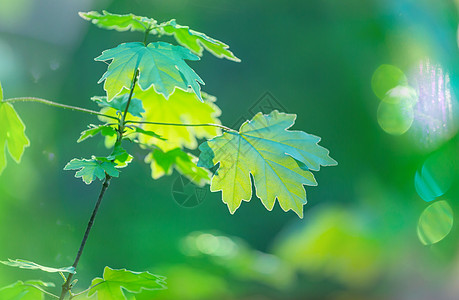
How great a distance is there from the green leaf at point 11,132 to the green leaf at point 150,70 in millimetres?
176

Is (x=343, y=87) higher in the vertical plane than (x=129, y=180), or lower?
higher

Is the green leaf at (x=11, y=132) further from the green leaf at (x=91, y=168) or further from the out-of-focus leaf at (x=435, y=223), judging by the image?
the out-of-focus leaf at (x=435, y=223)

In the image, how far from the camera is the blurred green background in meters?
2.04

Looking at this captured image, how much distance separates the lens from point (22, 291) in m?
0.56

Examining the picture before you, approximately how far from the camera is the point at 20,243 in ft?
4.86

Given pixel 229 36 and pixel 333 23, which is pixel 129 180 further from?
pixel 333 23

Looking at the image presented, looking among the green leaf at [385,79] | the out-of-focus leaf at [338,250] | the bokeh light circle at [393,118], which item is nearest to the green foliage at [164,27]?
the out-of-focus leaf at [338,250]

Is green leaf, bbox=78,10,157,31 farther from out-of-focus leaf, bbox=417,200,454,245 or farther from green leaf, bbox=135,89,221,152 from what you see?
out-of-focus leaf, bbox=417,200,454,245

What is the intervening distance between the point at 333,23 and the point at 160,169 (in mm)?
2787

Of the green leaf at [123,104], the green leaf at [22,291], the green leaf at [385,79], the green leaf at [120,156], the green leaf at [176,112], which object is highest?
the green leaf at [385,79]

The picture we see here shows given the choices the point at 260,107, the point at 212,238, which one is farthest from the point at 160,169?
the point at 212,238

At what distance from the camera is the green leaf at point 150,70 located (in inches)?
20.9

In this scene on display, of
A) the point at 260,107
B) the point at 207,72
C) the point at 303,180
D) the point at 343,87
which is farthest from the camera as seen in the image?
the point at 343,87

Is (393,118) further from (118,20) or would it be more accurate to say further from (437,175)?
(118,20)
